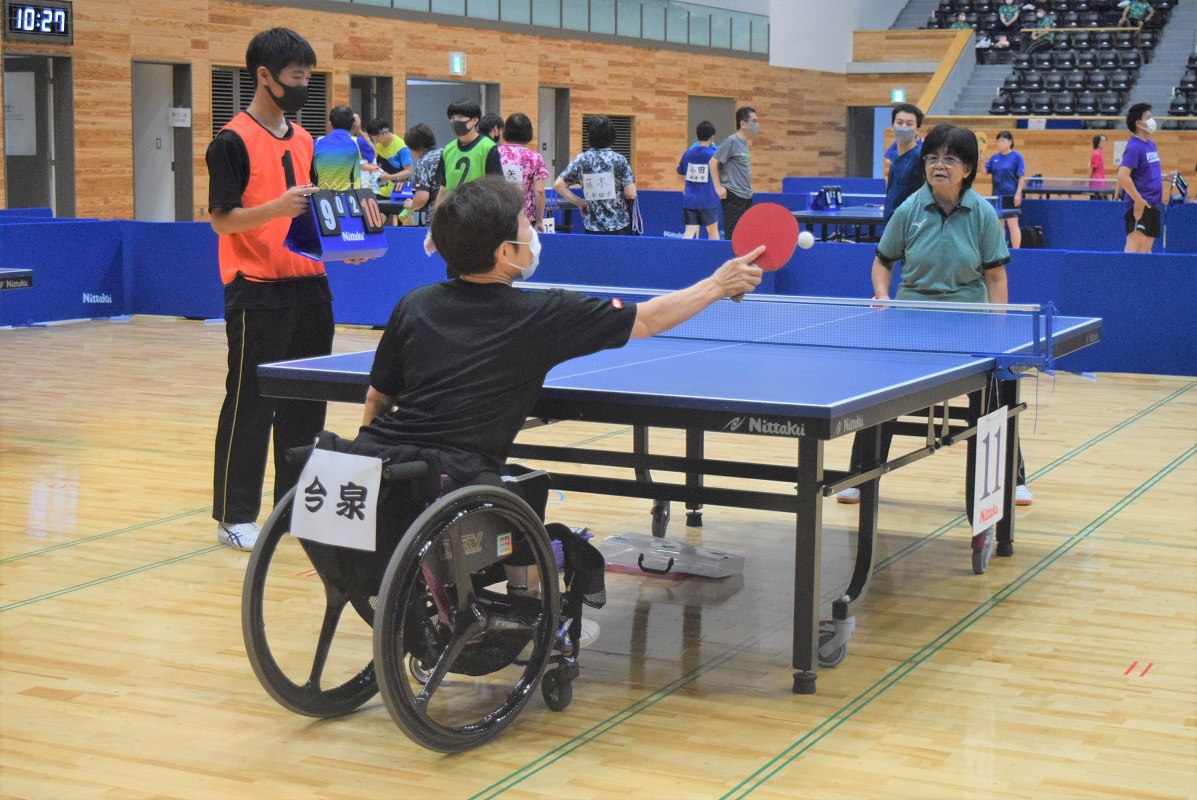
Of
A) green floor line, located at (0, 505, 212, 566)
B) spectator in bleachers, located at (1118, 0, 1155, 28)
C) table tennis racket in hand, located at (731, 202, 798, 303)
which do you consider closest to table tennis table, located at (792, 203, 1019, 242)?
green floor line, located at (0, 505, 212, 566)

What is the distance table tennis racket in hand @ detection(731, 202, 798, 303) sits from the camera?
3.74 meters

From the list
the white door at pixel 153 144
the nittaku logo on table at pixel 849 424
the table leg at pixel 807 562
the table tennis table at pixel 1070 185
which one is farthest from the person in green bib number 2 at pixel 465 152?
the table tennis table at pixel 1070 185

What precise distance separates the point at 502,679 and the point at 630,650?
16.0 inches

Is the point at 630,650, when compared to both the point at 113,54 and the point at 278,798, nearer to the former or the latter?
the point at 278,798

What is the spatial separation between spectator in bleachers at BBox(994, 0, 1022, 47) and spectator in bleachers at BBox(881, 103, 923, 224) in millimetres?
20299

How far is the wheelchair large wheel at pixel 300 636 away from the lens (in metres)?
3.24

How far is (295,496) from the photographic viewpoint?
3.20 metres

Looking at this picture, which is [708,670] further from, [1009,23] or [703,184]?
[1009,23]

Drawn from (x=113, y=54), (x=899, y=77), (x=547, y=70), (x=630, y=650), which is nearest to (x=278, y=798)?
(x=630, y=650)

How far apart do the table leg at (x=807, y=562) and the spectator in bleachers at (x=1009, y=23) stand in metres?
25.4

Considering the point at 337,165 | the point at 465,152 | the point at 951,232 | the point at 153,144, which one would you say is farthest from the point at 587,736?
the point at 153,144

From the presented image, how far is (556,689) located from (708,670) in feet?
1.68

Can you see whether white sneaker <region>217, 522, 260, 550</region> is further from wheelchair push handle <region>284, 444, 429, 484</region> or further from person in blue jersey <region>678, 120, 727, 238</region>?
person in blue jersey <region>678, 120, 727, 238</region>

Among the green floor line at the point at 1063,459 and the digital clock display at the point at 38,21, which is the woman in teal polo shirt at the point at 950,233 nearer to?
the green floor line at the point at 1063,459
